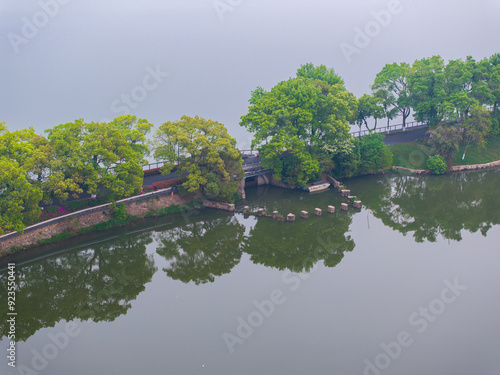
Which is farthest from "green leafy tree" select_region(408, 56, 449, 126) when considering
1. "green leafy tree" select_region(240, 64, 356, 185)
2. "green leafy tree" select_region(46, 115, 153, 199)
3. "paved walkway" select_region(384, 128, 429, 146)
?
"green leafy tree" select_region(46, 115, 153, 199)

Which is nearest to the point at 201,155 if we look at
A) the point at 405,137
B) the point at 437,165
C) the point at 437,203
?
the point at 437,203

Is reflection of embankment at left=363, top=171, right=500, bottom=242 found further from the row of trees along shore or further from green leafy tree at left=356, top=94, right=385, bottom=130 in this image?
green leafy tree at left=356, top=94, right=385, bottom=130

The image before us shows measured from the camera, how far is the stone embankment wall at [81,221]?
36562 millimetres

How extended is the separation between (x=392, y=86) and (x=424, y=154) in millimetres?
10767

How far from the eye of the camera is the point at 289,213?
4491 centimetres

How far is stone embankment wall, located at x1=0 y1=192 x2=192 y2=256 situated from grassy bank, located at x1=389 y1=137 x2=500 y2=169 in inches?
1195

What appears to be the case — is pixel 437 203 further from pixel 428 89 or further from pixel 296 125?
pixel 428 89

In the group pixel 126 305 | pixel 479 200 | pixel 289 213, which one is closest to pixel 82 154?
pixel 126 305

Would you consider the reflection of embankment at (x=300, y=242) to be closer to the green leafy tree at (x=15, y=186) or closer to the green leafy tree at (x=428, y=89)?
the green leafy tree at (x=15, y=186)

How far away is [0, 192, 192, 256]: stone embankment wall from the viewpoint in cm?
3656

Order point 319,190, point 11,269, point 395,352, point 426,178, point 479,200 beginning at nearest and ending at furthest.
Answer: point 395,352 < point 11,269 < point 479,200 < point 319,190 < point 426,178

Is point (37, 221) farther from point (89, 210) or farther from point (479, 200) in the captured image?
point (479, 200)

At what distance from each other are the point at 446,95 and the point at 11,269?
55.5 m

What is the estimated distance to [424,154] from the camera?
6141cm
